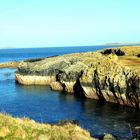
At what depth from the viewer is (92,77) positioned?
81312 millimetres

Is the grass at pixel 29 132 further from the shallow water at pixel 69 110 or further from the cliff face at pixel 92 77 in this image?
the cliff face at pixel 92 77

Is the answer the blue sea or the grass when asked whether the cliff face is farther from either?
the grass

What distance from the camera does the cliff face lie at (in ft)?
236

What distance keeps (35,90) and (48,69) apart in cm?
1250

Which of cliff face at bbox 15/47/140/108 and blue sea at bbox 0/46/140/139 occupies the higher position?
cliff face at bbox 15/47/140/108

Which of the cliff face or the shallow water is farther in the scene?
the cliff face

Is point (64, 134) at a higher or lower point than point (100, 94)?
higher

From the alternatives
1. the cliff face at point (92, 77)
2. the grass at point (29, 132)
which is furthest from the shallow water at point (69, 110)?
the grass at point (29, 132)

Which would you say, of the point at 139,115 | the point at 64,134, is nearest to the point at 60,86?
the point at 139,115

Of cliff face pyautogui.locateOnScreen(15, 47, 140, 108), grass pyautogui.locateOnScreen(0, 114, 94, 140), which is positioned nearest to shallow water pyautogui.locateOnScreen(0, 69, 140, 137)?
cliff face pyautogui.locateOnScreen(15, 47, 140, 108)

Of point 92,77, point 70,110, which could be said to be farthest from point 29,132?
point 92,77

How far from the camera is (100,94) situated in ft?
259

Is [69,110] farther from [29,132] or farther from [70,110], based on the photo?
[29,132]

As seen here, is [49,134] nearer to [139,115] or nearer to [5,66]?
[139,115]
